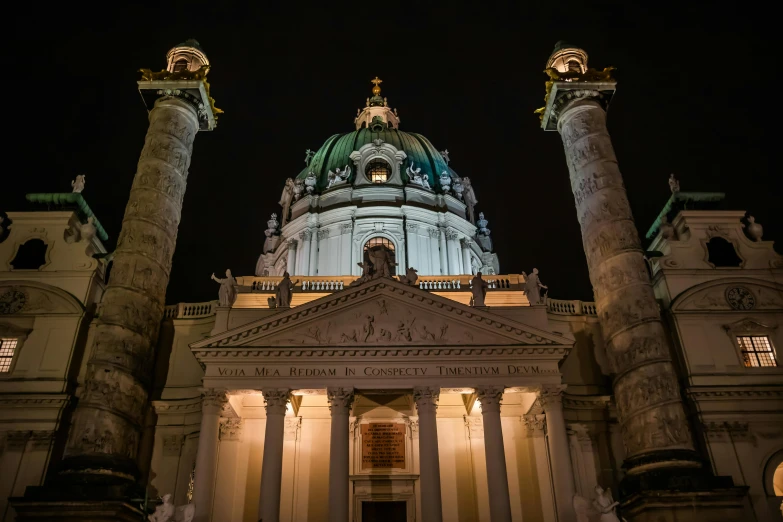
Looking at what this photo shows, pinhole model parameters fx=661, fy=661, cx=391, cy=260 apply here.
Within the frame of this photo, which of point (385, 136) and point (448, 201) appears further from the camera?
point (385, 136)

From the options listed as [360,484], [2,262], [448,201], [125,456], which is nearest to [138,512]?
[125,456]

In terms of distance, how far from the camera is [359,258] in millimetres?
39031

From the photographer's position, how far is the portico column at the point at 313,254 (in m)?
39.4

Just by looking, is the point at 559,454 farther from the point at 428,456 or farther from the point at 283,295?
the point at 283,295

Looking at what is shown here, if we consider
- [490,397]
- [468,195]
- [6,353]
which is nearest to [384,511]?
[490,397]

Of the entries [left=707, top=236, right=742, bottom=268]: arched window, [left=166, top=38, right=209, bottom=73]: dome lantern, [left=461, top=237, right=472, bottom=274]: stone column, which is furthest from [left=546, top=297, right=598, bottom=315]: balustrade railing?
[left=166, top=38, right=209, bottom=73]: dome lantern

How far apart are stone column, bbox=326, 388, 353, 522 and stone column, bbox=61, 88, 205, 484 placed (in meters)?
7.01

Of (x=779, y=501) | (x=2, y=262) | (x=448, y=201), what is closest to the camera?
(x=779, y=501)

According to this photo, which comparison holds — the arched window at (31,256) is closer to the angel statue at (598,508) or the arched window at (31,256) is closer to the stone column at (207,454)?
the stone column at (207,454)

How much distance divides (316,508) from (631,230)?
1661 cm

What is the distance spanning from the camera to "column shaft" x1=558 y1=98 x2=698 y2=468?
75.3 ft

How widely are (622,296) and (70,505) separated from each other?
2046cm

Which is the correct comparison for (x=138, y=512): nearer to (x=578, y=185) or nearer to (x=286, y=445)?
(x=286, y=445)

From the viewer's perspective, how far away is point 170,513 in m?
20.2
